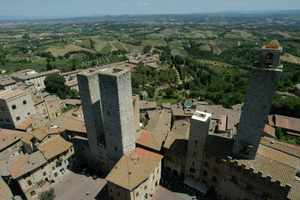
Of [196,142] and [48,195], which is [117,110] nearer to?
[196,142]

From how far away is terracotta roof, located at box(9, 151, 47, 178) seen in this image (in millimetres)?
35844

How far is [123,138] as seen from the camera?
3669 cm

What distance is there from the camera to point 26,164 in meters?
37.3

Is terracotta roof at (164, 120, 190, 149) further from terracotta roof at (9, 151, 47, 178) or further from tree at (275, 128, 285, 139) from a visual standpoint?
tree at (275, 128, 285, 139)

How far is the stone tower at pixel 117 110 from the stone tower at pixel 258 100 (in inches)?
744

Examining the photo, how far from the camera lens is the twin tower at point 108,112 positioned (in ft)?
109

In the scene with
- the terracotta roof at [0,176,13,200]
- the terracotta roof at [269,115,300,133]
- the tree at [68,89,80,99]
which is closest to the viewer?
the terracotta roof at [0,176,13,200]

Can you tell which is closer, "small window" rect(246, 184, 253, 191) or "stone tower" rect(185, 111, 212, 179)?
"small window" rect(246, 184, 253, 191)

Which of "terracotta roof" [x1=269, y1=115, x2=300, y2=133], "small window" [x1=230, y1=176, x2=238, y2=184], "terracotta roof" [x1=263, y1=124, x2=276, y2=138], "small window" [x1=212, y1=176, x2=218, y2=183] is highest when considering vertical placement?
"small window" [x1=230, y1=176, x2=238, y2=184]

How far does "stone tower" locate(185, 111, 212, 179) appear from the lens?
114 feet

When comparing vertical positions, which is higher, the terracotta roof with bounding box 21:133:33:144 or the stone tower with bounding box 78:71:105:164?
the stone tower with bounding box 78:71:105:164

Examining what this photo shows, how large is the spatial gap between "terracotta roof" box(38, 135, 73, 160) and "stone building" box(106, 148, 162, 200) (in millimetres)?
13647

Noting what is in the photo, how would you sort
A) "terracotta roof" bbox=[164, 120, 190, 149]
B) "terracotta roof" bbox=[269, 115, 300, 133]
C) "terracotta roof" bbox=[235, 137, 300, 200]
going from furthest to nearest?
"terracotta roof" bbox=[269, 115, 300, 133] < "terracotta roof" bbox=[164, 120, 190, 149] < "terracotta roof" bbox=[235, 137, 300, 200]

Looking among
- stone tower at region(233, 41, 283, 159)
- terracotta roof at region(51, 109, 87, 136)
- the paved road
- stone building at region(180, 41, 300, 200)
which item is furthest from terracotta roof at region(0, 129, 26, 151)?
stone tower at region(233, 41, 283, 159)
